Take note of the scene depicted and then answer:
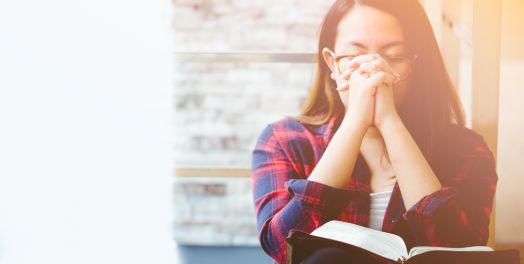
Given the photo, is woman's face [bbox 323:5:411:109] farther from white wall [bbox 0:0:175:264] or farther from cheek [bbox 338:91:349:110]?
white wall [bbox 0:0:175:264]

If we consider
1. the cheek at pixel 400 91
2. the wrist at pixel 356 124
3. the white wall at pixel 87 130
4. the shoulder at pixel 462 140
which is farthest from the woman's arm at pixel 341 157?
the white wall at pixel 87 130

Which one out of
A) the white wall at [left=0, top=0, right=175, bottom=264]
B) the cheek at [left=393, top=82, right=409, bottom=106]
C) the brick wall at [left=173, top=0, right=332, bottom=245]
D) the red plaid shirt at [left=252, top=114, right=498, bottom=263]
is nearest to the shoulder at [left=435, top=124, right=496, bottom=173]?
the red plaid shirt at [left=252, top=114, right=498, bottom=263]

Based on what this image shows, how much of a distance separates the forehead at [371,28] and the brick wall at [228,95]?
0.13 m

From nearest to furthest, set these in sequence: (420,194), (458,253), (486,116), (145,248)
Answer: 1. (458,253)
2. (420,194)
3. (486,116)
4. (145,248)

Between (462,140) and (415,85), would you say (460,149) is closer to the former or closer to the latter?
(462,140)

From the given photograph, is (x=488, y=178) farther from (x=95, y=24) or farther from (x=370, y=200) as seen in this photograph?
(x=95, y=24)

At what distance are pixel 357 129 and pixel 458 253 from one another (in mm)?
327

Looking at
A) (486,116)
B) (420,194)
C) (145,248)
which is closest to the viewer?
(420,194)

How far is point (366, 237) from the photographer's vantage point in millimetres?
1234

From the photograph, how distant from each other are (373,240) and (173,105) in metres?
0.60

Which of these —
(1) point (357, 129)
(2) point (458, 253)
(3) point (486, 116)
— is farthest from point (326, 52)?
(2) point (458, 253)

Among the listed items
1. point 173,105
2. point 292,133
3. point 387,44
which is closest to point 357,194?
point 292,133

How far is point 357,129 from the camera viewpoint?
1.33m

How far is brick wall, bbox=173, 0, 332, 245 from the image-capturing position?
1497 millimetres
